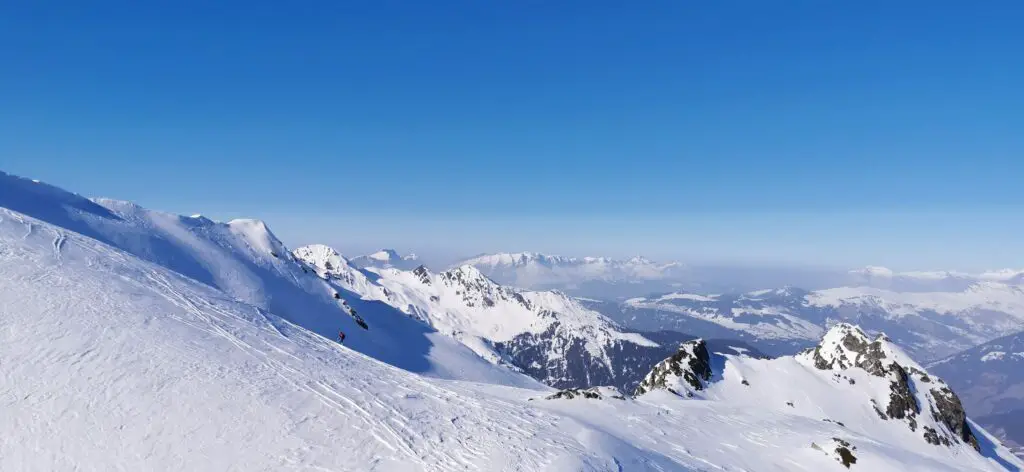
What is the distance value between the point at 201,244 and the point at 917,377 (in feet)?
475

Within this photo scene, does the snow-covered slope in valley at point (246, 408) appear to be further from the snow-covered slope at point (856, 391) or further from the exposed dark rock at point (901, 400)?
the exposed dark rock at point (901, 400)

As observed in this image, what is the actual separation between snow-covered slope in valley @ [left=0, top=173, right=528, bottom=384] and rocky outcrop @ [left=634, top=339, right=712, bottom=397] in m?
25.2

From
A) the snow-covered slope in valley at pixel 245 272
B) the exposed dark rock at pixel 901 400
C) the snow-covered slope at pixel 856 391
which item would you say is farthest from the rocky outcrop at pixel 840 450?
the exposed dark rock at pixel 901 400

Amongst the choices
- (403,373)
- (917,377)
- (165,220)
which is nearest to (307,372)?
(403,373)

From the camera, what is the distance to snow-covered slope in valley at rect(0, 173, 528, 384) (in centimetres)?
7556

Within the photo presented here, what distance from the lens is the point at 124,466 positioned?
1600cm

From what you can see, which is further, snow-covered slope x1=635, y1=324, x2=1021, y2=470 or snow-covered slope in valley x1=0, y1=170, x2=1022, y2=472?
snow-covered slope x1=635, y1=324, x2=1021, y2=470

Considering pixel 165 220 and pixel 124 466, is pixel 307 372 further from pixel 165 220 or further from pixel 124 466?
pixel 165 220

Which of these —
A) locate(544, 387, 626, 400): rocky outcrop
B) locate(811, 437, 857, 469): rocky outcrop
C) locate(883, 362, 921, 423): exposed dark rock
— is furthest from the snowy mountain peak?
locate(544, 387, 626, 400): rocky outcrop

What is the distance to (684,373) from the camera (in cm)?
9294

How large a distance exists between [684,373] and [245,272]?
269 ft

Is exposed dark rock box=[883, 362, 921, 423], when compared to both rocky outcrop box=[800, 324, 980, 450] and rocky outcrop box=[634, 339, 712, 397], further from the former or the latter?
rocky outcrop box=[634, 339, 712, 397]

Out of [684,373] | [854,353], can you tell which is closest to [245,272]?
[684,373]

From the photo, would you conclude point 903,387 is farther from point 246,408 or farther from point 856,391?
point 246,408
